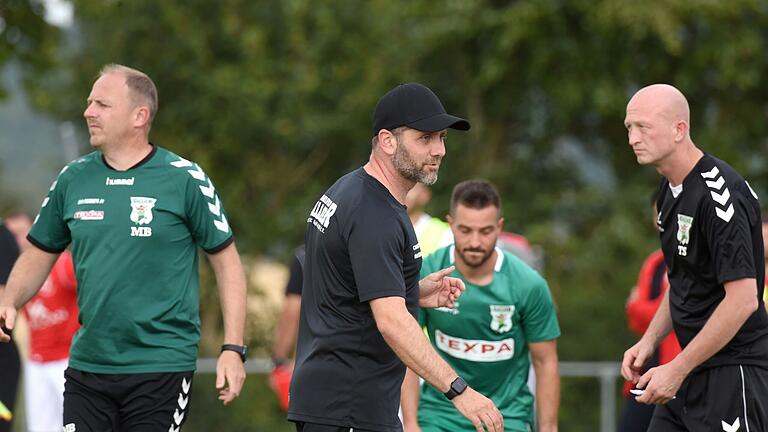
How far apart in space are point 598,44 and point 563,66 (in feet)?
1.95

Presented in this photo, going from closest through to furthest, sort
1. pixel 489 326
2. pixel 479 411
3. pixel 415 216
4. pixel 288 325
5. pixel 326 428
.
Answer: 1. pixel 479 411
2. pixel 326 428
3. pixel 489 326
4. pixel 415 216
5. pixel 288 325

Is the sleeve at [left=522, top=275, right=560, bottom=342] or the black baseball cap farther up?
the black baseball cap

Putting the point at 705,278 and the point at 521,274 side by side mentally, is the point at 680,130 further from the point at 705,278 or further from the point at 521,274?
the point at 521,274

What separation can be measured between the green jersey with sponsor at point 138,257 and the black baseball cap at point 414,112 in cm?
131

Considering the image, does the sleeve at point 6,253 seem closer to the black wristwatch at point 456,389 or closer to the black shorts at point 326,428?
the black shorts at point 326,428

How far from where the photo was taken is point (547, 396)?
7.54 m

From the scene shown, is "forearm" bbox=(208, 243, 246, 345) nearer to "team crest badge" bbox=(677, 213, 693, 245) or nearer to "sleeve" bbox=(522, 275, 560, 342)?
"sleeve" bbox=(522, 275, 560, 342)

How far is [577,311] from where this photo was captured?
56.0 ft

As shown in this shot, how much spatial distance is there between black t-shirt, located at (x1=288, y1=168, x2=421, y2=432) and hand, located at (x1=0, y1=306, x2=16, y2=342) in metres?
1.60

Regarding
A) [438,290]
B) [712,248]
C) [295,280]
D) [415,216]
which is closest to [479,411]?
[438,290]

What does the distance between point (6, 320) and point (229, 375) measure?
44.5 inches

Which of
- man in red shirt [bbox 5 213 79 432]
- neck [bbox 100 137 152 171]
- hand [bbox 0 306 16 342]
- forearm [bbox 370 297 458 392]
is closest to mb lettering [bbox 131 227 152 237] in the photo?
neck [bbox 100 137 152 171]

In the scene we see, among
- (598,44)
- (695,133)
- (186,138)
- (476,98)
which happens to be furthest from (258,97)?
(695,133)

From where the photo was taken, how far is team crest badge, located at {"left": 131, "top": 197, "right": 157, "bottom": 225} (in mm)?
6488
